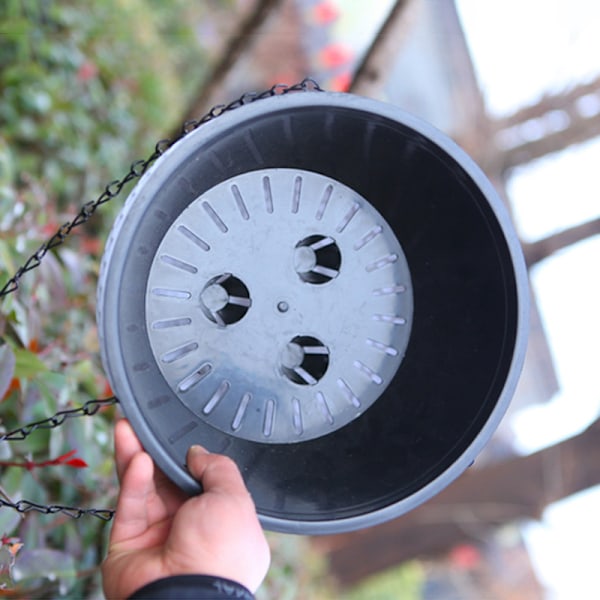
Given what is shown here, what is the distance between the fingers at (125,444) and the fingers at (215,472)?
74mm

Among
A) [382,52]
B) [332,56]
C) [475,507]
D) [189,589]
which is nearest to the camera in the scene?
[189,589]

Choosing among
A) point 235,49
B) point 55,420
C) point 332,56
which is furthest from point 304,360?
point 332,56

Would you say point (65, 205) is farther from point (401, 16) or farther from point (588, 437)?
point (588, 437)

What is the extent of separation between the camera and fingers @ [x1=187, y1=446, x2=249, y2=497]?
90 centimetres

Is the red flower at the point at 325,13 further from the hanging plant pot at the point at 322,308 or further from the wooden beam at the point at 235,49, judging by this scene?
the hanging plant pot at the point at 322,308

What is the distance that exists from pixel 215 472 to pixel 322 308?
0.33 metres

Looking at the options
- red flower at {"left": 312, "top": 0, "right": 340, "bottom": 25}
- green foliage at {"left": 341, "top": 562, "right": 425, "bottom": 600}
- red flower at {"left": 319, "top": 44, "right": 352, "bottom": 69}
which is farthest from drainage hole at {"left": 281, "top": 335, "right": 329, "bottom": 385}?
red flower at {"left": 312, "top": 0, "right": 340, "bottom": 25}

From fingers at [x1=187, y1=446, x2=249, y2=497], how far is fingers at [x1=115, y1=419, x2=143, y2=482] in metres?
0.07

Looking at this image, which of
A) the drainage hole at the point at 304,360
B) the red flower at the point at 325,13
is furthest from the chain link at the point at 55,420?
the red flower at the point at 325,13

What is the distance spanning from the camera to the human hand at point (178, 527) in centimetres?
82

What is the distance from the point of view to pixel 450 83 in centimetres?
445

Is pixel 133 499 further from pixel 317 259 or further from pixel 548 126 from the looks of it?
pixel 548 126

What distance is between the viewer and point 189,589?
775mm

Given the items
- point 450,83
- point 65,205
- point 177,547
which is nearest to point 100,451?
point 177,547
